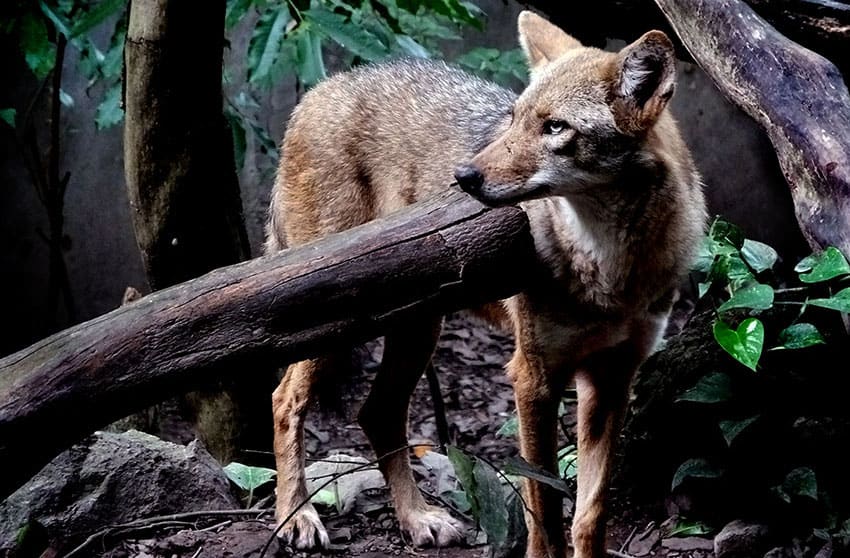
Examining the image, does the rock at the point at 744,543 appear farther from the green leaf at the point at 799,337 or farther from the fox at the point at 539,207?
the green leaf at the point at 799,337

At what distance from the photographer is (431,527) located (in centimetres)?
470

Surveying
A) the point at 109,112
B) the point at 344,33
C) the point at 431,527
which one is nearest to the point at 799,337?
the point at 431,527

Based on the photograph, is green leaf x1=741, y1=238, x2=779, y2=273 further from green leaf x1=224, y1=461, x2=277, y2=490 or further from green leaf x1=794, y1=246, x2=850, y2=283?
green leaf x1=224, y1=461, x2=277, y2=490

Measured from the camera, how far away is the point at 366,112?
4.85 metres

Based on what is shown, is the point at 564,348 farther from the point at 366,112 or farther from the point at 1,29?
the point at 1,29

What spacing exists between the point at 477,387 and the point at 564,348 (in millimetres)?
3618

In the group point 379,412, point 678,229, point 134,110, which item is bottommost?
point 379,412

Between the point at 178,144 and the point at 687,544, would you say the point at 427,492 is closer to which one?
the point at 687,544

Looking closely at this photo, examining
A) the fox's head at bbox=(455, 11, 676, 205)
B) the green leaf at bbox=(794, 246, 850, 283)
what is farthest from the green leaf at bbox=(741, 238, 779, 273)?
the fox's head at bbox=(455, 11, 676, 205)

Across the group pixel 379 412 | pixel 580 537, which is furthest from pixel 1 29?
pixel 580 537

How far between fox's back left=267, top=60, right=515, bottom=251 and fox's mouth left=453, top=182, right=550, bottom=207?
0.91 metres

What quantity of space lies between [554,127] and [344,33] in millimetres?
1353

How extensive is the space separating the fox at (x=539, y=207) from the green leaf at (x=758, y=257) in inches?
16.5

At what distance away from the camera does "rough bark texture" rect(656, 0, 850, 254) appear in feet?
9.35
